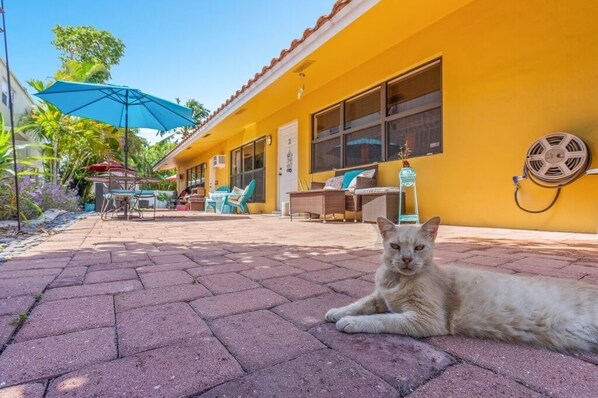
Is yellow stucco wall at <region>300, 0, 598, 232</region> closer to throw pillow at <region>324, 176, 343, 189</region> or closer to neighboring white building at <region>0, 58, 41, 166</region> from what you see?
throw pillow at <region>324, 176, 343, 189</region>

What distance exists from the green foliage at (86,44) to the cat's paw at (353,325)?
2084 cm

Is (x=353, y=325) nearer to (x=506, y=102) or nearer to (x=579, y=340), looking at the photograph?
(x=579, y=340)

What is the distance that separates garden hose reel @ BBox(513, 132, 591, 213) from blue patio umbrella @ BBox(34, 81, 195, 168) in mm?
5563

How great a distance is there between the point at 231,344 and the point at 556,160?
3579 mm

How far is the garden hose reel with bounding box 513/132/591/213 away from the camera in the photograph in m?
2.98

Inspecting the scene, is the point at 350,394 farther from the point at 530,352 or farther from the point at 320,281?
the point at 320,281

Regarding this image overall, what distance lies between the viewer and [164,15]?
33.5 ft

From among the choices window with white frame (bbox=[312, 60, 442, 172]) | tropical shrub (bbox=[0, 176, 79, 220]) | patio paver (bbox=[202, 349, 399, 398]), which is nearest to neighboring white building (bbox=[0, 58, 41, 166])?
tropical shrub (bbox=[0, 176, 79, 220])

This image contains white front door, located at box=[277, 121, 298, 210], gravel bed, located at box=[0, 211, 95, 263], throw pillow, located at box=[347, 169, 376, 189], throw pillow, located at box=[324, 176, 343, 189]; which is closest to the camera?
gravel bed, located at box=[0, 211, 95, 263]

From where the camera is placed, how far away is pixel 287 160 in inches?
310

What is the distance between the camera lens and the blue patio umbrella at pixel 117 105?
5.11 metres

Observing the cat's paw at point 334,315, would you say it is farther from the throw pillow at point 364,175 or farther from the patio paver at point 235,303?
the throw pillow at point 364,175

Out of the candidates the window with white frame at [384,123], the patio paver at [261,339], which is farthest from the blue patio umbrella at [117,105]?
the patio paver at [261,339]

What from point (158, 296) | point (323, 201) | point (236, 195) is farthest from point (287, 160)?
point (158, 296)
